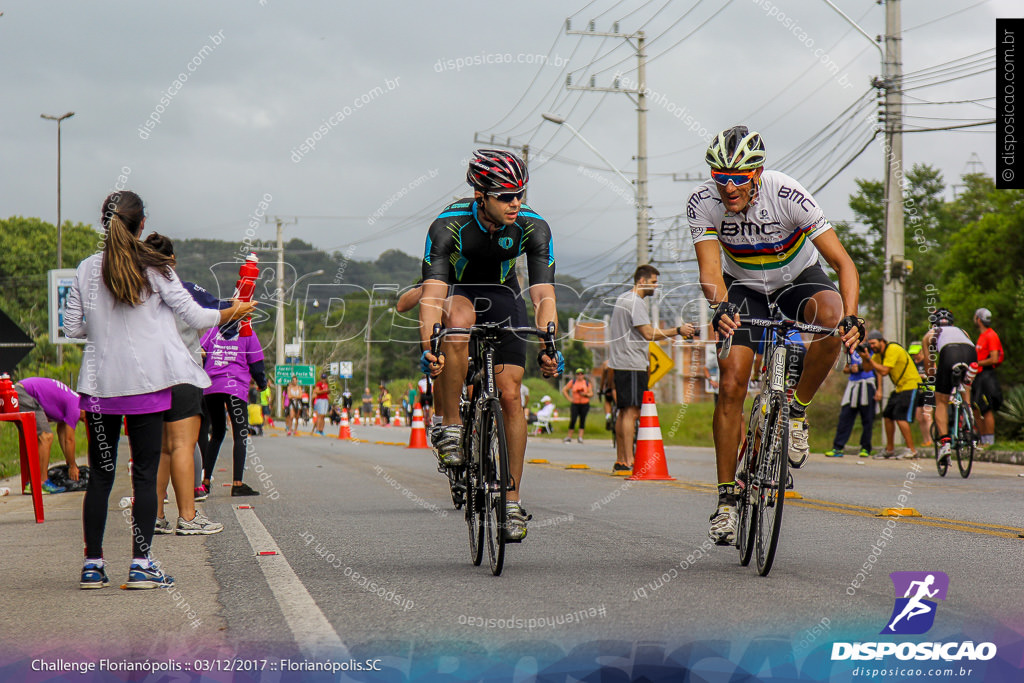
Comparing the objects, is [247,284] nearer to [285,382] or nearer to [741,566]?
[741,566]

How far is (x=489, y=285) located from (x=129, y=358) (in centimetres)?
217

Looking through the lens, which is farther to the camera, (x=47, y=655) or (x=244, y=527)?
(x=244, y=527)

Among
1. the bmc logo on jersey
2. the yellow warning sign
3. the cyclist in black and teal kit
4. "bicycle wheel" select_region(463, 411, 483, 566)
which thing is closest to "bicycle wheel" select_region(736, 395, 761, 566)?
the bmc logo on jersey

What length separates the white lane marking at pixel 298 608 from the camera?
13.8ft

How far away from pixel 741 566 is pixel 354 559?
2.16 m

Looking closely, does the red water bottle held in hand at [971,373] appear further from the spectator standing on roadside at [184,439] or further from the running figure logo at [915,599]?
the spectator standing on roadside at [184,439]

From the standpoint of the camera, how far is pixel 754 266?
6.48 m

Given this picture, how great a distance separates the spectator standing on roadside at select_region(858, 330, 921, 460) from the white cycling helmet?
458 inches

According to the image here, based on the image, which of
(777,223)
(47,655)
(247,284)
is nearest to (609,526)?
(777,223)

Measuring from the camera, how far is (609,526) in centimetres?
796

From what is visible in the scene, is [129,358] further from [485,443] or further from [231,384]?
[231,384]

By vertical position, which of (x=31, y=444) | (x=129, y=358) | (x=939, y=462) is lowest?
(x=939, y=462)

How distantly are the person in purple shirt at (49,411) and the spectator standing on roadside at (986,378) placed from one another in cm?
1146

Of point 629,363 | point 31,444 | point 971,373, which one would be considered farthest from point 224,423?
point 971,373
